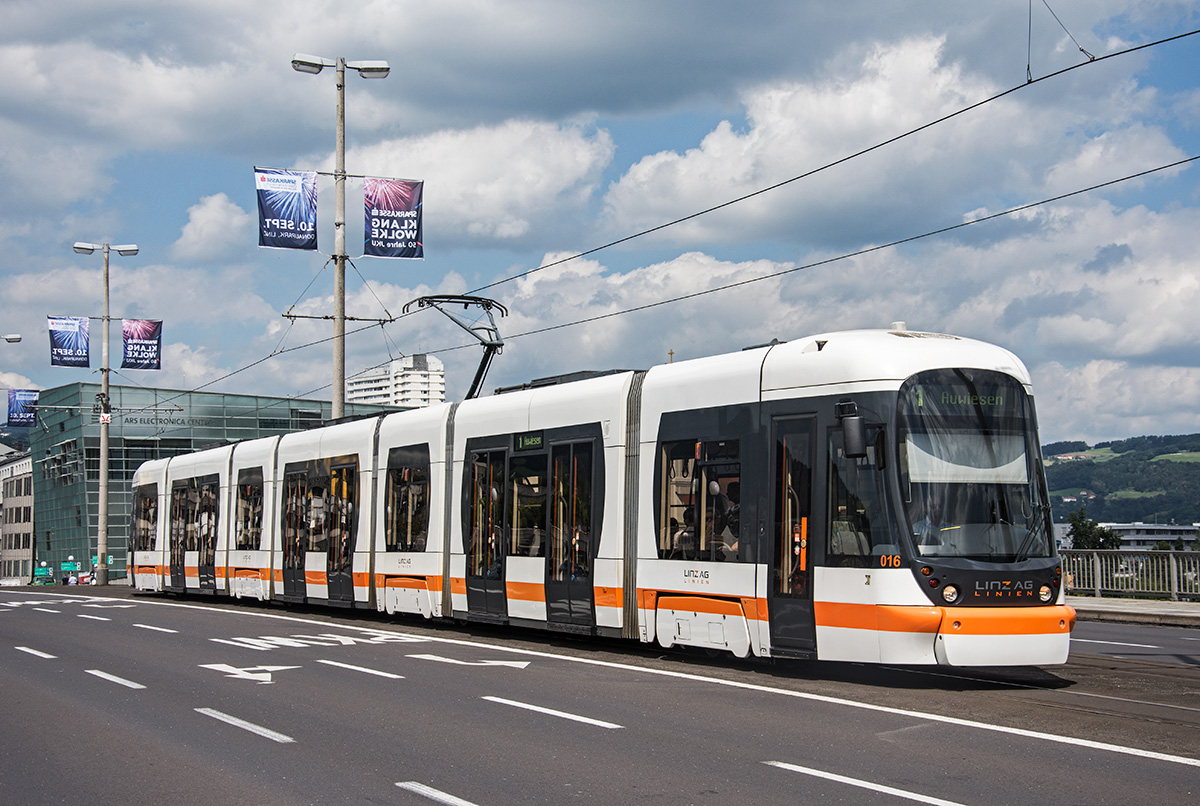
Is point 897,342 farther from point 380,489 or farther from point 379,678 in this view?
point 380,489

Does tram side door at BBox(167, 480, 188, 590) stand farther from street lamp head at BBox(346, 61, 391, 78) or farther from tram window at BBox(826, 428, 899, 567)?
tram window at BBox(826, 428, 899, 567)

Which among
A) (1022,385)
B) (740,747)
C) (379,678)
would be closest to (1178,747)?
(740,747)

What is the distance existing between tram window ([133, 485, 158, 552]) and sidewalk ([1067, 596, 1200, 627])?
23.3 meters

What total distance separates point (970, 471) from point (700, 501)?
3257 millimetres

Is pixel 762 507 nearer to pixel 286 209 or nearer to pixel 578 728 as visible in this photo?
pixel 578 728

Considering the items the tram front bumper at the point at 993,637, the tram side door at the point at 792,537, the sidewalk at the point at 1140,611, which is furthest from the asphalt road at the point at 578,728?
the sidewalk at the point at 1140,611

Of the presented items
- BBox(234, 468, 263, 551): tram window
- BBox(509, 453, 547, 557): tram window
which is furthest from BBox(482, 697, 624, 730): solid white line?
BBox(234, 468, 263, 551): tram window

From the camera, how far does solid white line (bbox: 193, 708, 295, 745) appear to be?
9.59 m

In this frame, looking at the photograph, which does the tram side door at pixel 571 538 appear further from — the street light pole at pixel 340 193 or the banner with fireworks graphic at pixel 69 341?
the banner with fireworks graphic at pixel 69 341

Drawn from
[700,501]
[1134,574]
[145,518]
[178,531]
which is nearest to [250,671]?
[700,501]

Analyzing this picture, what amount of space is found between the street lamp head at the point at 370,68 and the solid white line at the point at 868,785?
2619 cm

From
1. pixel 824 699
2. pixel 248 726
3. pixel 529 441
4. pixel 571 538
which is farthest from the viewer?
pixel 529 441

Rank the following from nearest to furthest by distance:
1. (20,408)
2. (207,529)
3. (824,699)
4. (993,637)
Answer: (824,699), (993,637), (207,529), (20,408)

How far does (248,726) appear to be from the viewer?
10.2 meters
